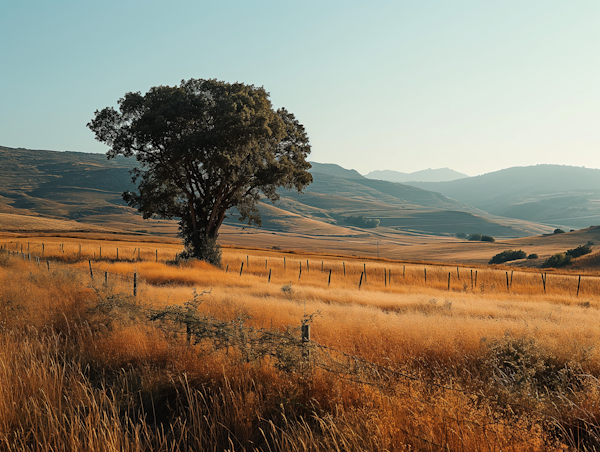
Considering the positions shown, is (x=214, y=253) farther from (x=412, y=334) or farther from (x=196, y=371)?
(x=196, y=371)

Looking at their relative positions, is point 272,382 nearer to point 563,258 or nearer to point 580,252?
point 563,258

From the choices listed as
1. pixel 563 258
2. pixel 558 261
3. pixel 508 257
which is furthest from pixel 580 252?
pixel 508 257

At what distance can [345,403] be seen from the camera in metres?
4.73

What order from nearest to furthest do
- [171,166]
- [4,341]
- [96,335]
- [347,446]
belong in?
[347,446]
[4,341]
[96,335]
[171,166]

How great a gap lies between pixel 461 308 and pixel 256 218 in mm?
22440

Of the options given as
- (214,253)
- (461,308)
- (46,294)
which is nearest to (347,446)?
(46,294)

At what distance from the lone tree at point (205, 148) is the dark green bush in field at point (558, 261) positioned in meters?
52.8

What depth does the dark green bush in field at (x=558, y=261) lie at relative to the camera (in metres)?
66.9

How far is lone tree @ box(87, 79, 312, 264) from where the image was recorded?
29078 mm

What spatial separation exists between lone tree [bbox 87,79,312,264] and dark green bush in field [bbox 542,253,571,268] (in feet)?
173

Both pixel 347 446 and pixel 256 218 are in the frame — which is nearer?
pixel 347 446

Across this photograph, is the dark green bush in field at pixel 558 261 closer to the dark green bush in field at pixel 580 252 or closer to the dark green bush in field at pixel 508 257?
the dark green bush in field at pixel 580 252

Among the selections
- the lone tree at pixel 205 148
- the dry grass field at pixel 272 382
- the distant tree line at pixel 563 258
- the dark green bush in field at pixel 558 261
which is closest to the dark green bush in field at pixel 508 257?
the distant tree line at pixel 563 258

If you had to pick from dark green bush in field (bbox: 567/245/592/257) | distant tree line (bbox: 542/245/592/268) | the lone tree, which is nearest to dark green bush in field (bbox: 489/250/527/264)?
dark green bush in field (bbox: 567/245/592/257)
